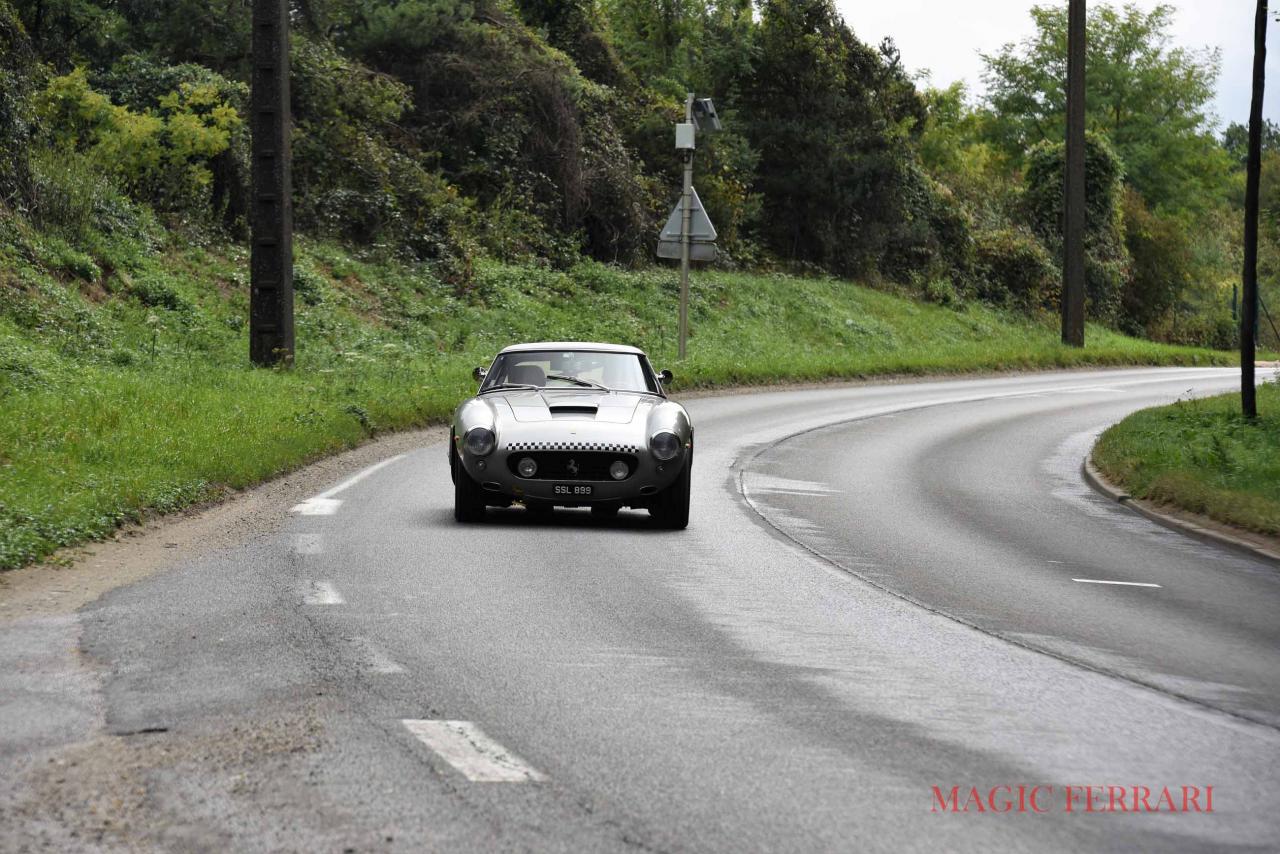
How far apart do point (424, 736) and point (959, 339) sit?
4617 centimetres

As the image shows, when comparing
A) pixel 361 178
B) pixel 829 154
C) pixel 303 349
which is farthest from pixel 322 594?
pixel 829 154

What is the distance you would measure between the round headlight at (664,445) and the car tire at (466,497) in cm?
135

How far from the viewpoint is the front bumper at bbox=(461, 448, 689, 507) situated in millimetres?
A: 12227

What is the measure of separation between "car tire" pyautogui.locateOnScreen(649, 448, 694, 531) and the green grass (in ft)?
16.3

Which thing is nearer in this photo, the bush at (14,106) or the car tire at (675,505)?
the car tire at (675,505)

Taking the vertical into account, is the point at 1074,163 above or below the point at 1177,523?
above

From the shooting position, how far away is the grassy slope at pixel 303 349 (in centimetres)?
1392

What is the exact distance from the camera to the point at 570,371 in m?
13.9

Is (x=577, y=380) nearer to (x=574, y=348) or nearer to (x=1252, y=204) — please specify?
(x=574, y=348)

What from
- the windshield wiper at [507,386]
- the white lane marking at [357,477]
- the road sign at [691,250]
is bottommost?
the white lane marking at [357,477]

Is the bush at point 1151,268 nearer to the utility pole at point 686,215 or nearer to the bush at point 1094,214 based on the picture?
the bush at point 1094,214

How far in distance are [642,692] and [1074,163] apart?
137ft

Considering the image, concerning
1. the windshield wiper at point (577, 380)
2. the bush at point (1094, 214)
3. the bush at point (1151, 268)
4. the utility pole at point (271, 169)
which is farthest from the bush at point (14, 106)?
the bush at point (1151, 268)

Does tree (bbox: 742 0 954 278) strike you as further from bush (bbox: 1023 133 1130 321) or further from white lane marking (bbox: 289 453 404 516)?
white lane marking (bbox: 289 453 404 516)
